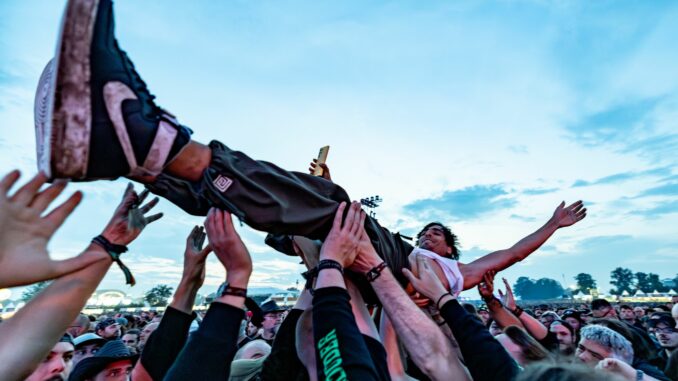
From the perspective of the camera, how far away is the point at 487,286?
384 cm

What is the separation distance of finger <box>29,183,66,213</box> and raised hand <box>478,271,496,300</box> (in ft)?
10.1

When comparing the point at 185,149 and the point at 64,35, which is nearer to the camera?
the point at 64,35

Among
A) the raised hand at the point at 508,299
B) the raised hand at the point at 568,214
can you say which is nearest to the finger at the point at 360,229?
the raised hand at the point at 568,214

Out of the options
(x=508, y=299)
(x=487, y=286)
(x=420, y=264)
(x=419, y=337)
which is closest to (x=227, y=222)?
(x=419, y=337)

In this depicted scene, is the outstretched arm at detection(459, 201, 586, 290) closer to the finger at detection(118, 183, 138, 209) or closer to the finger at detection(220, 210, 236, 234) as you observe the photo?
the finger at detection(220, 210, 236, 234)

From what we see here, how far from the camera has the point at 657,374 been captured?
346cm

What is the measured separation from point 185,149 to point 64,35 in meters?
0.61

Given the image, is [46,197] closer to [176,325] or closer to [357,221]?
[176,325]

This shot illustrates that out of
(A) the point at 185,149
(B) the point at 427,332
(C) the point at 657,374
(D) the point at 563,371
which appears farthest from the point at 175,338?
(C) the point at 657,374

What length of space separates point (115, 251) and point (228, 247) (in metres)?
0.55

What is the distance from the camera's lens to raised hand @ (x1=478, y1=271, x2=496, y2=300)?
11.1 ft

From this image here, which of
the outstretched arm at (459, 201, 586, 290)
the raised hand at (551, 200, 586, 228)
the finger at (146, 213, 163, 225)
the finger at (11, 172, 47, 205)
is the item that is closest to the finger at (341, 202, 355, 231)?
the finger at (146, 213, 163, 225)

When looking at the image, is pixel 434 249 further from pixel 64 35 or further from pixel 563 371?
pixel 64 35

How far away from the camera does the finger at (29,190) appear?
1421 millimetres
